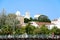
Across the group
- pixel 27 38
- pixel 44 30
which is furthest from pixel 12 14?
pixel 27 38

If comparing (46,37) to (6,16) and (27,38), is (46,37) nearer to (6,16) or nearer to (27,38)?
(27,38)

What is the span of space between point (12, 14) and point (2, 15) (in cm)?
319

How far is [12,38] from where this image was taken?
1856cm

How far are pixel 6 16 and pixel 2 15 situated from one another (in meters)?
0.78

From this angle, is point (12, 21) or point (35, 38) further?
point (12, 21)

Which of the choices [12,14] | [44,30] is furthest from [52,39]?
[12,14]

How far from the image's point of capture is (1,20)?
139 ft

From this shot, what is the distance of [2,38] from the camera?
17.9 meters

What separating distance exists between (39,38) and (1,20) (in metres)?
24.3

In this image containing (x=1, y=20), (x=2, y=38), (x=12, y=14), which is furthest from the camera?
(x=12, y=14)

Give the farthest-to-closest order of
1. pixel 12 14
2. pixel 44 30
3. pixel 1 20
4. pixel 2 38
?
pixel 12 14, pixel 1 20, pixel 44 30, pixel 2 38

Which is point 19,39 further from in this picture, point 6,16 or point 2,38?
point 6,16

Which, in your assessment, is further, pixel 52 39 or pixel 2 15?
pixel 2 15

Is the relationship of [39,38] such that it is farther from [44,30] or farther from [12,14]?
[12,14]
